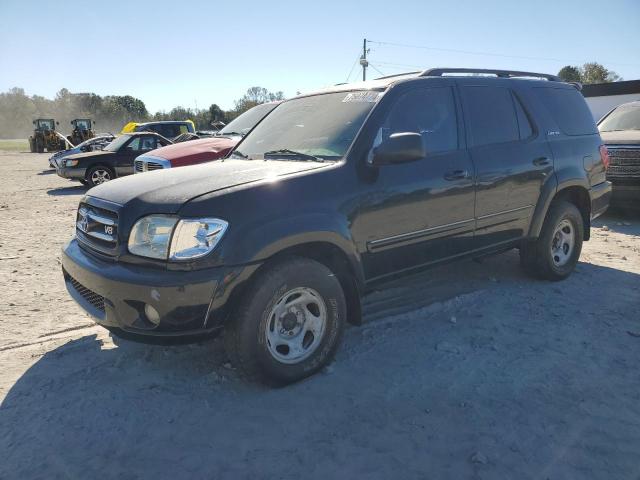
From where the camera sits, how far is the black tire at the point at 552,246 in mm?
4883

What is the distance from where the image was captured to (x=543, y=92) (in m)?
4.91

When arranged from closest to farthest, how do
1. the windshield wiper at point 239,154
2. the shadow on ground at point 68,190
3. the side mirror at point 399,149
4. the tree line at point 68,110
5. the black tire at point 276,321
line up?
the black tire at point 276,321 < the side mirror at point 399,149 < the windshield wiper at point 239,154 < the shadow on ground at point 68,190 < the tree line at point 68,110

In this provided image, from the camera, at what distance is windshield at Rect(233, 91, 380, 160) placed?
3535 millimetres

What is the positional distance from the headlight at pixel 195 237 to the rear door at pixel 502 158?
2357 millimetres

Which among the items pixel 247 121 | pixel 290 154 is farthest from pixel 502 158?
pixel 247 121

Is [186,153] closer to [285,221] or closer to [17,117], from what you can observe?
[285,221]

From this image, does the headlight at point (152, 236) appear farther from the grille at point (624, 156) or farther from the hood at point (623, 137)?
the hood at point (623, 137)

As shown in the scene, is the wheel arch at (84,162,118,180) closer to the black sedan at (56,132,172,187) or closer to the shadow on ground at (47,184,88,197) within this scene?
the black sedan at (56,132,172,187)

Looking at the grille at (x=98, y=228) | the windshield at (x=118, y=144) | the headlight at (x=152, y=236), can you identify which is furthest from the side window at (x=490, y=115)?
the windshield at (x=118, y=144)

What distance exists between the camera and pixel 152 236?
2.83 metres

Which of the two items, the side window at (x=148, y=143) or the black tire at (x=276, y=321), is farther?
the side window at (x=148, y=143)

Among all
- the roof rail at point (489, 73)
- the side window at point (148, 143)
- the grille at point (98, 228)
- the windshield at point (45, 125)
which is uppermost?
the windshield at point (45, 125)

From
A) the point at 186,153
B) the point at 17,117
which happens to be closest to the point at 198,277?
the point at 186,153

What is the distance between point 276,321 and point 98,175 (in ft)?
42.2
